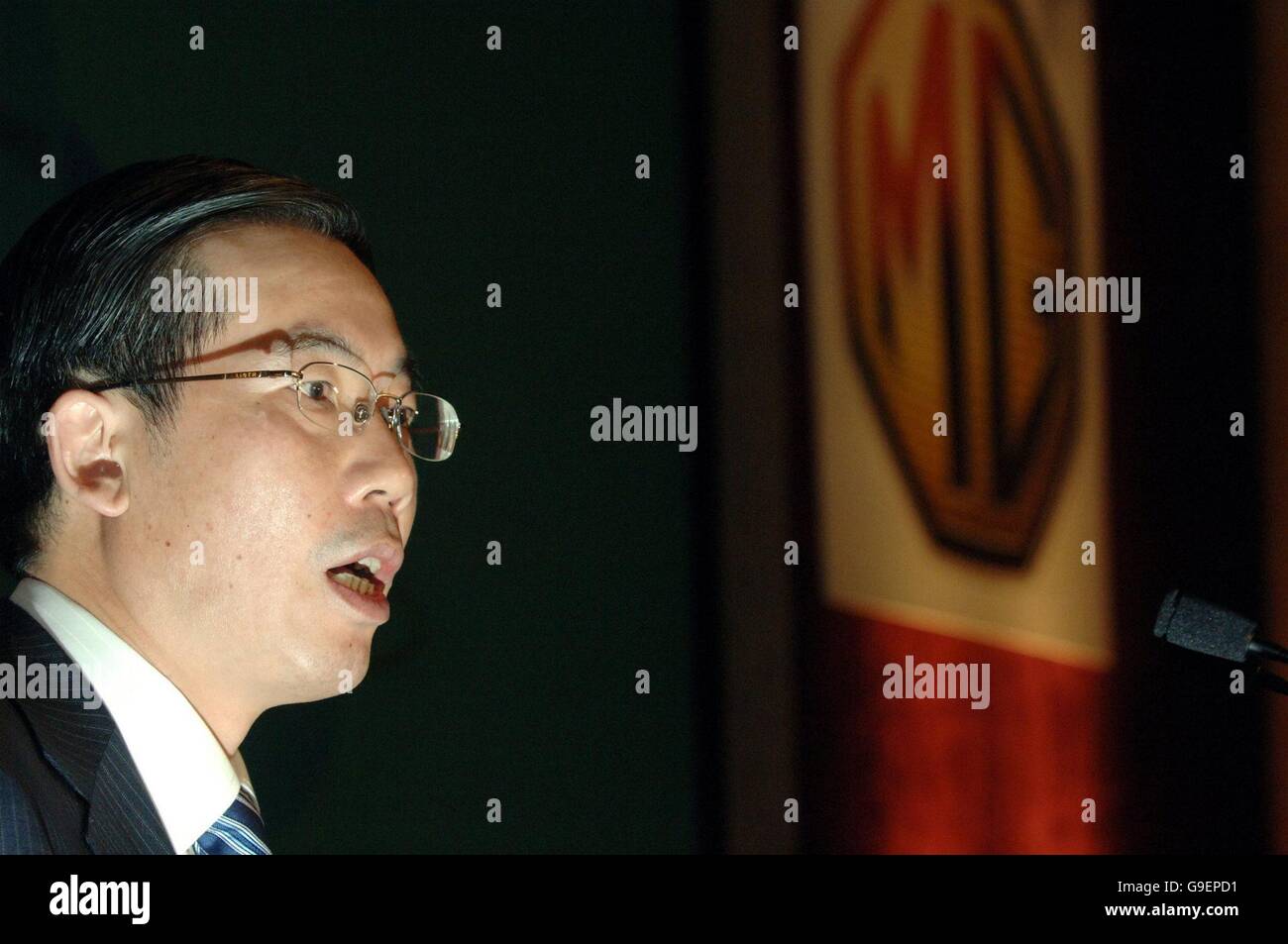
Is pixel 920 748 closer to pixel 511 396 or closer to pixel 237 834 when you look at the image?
pixel 511 396

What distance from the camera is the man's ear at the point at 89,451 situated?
158cm

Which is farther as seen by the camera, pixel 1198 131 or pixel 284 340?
pixel 1198 131

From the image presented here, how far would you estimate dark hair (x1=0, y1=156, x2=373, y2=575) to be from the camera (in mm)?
1610

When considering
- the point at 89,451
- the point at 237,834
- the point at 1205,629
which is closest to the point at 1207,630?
the point at 1205,629

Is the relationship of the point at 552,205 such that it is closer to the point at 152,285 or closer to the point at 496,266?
the point at 496,266

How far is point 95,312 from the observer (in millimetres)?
1617

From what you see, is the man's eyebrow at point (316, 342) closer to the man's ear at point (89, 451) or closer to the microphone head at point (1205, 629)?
the man's ear at point (89, 451)

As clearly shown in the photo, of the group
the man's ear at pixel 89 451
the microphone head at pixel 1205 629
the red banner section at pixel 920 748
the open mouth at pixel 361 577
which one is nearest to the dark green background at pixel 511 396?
the red banner section at pixel 920 748

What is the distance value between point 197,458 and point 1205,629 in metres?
1.09

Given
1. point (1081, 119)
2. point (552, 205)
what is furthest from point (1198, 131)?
point (552, 205)

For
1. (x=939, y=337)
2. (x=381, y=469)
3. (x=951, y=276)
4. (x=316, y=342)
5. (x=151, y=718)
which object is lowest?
(x=151, y=718)
